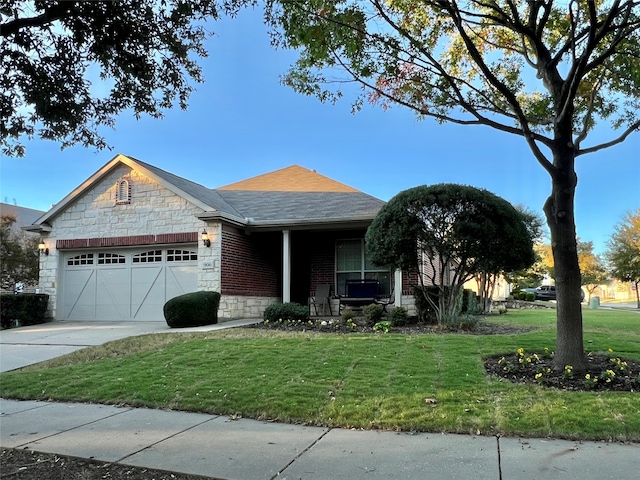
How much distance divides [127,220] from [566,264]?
43.0 ft

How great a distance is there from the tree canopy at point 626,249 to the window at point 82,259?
27535 mm

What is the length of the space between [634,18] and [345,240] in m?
10.5

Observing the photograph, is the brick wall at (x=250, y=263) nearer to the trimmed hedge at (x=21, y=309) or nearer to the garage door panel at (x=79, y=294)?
the garage door panel at (x=79, y=294)

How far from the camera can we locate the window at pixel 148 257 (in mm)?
15289

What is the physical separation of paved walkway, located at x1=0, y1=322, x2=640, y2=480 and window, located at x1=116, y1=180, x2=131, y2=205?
1110 centimetres

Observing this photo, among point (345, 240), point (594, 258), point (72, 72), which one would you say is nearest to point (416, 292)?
point (345, 240)

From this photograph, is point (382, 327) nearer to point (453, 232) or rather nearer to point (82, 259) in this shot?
point (453, 232)

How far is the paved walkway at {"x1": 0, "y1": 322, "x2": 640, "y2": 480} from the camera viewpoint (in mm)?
3600

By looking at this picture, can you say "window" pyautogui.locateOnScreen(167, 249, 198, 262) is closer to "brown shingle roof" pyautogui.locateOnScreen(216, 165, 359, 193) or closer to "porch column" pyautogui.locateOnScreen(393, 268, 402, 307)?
"porch column" pyautogui.locateOnScreen(393, 268, 402, 307)

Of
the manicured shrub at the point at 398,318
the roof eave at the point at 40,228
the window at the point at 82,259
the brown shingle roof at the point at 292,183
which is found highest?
the brown shingle roof at the point at 292,183

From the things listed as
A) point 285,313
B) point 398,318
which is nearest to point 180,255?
point 285,313

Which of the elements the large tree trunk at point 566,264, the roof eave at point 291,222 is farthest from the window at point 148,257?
the large tree trunk at point 566,264

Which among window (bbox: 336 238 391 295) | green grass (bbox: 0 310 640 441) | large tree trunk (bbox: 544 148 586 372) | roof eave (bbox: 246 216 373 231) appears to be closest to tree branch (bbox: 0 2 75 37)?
green grass (bbox: 0 310 640 441)

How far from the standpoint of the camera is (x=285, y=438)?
448 centimetres
